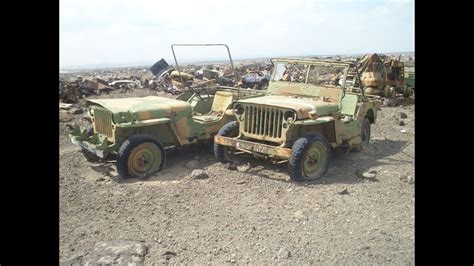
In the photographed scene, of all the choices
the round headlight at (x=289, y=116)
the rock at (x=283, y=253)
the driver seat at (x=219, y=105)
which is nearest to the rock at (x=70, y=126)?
the driver seat at (x=219, y=105)

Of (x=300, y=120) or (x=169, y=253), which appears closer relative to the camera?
(x=169, y=253)

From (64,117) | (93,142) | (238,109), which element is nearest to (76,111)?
(64,117)

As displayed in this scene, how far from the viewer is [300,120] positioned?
18.2ft

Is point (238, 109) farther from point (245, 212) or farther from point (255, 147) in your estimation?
point (245, 212)

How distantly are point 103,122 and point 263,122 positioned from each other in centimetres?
221

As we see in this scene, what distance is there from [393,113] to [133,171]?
759cm

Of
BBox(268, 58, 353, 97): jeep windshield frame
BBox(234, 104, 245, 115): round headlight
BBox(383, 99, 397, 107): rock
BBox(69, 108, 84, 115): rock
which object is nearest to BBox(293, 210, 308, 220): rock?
BBox(234, 104, 245, 115): round headlight

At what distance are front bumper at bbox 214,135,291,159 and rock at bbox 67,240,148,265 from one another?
2.23 metres

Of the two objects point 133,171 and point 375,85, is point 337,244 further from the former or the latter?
point 375,85

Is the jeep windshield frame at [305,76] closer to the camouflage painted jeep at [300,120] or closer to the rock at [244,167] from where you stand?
the camouflage painted jeep at [300,120]
